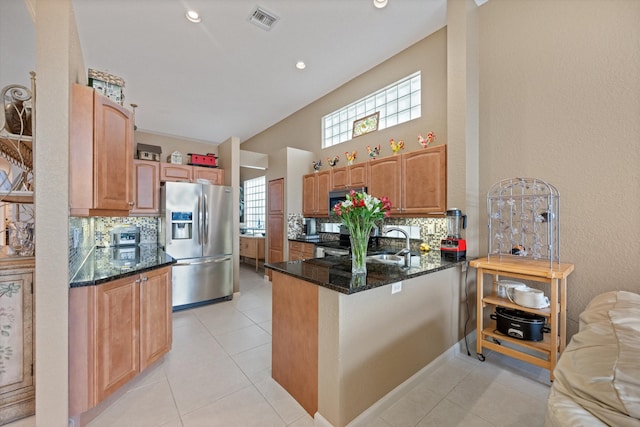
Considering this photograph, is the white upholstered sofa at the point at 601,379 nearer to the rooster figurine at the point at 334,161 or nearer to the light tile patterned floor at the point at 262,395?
the light tile patterned floor at the point at 262,395

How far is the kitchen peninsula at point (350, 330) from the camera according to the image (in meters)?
1.57

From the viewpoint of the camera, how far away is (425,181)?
3.07 meters

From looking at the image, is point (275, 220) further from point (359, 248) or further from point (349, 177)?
point (359, 248)

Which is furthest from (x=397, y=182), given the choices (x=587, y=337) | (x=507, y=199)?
(x=587, y=337)

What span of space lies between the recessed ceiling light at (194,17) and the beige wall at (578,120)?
127 inches

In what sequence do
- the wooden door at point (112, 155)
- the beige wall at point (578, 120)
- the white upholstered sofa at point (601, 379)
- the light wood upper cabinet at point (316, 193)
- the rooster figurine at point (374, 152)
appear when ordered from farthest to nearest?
the light wood upper cabinet at point (316, 193), the rooster figurine at point (374, 152), the beige wall at point (578, 120), the wooden door at point (112, 155), the white upholstered sofa at point (601, 379)

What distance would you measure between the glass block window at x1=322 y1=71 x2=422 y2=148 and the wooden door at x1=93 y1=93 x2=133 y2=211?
10.8 ft

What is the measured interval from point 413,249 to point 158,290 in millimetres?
2977

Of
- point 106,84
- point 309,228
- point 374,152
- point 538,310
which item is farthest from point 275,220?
point 538,310

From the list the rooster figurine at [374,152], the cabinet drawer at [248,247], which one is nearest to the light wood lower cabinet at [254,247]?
the cabinet drawer at [248,247]

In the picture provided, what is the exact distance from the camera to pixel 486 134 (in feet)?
9.29

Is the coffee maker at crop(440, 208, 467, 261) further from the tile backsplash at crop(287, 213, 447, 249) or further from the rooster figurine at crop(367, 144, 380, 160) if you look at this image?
the rooster figurine at crop(367, 144, 380, 160)

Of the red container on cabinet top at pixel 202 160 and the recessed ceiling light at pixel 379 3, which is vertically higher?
the recessed ceiling light at pixel 379 3

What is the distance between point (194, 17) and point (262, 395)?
3820 millimetres
